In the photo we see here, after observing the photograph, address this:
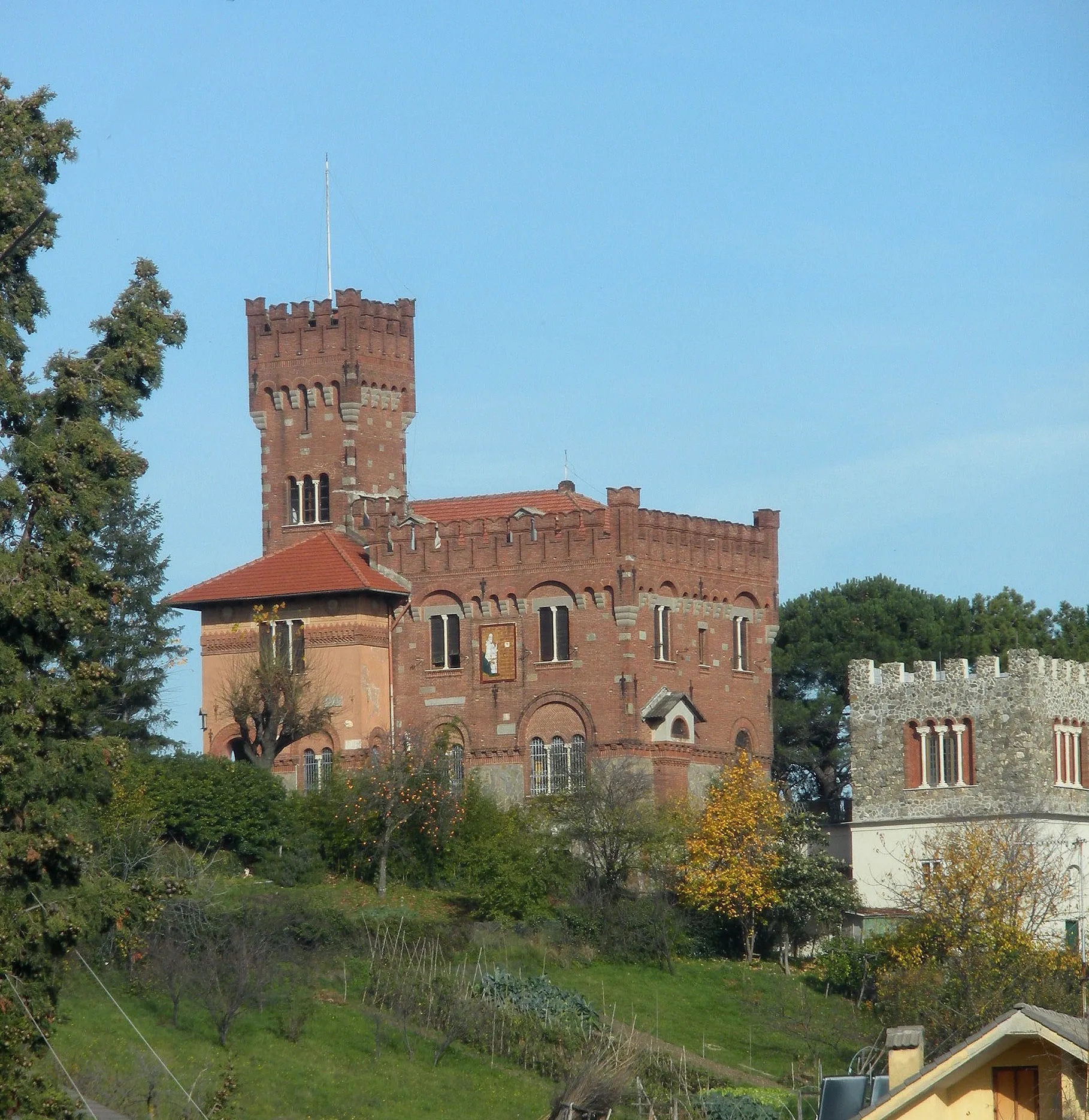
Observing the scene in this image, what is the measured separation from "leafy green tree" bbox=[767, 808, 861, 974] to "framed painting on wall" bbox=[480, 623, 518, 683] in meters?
8.84

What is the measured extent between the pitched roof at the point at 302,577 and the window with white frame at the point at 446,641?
1320 millimetres

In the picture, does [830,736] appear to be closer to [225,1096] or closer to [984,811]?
[984,811]

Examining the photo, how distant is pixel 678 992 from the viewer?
2315 inches

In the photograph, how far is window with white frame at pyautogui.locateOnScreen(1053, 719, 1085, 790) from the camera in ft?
219

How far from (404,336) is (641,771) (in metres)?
16.2

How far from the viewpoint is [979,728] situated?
219 ft

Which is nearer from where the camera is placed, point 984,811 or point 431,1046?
point 431,1046

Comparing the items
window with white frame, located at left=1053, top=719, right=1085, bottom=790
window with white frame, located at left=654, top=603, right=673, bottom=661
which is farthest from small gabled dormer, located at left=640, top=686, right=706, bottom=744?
window with white frame, located at left=1053, top=719, right=1085, bottom=790

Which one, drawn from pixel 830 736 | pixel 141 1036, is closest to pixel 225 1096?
pixel 141 1036

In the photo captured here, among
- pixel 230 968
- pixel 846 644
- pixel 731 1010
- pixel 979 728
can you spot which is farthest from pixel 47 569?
pixel 846 644

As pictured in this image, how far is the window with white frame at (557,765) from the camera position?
220 ft

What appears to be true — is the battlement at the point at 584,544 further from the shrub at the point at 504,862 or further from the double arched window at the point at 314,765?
the shrub at the point at 504,862

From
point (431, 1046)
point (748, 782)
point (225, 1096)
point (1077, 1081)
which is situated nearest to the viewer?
point (1077, 1081)

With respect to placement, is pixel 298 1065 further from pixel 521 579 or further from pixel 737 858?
pixel 521 579
